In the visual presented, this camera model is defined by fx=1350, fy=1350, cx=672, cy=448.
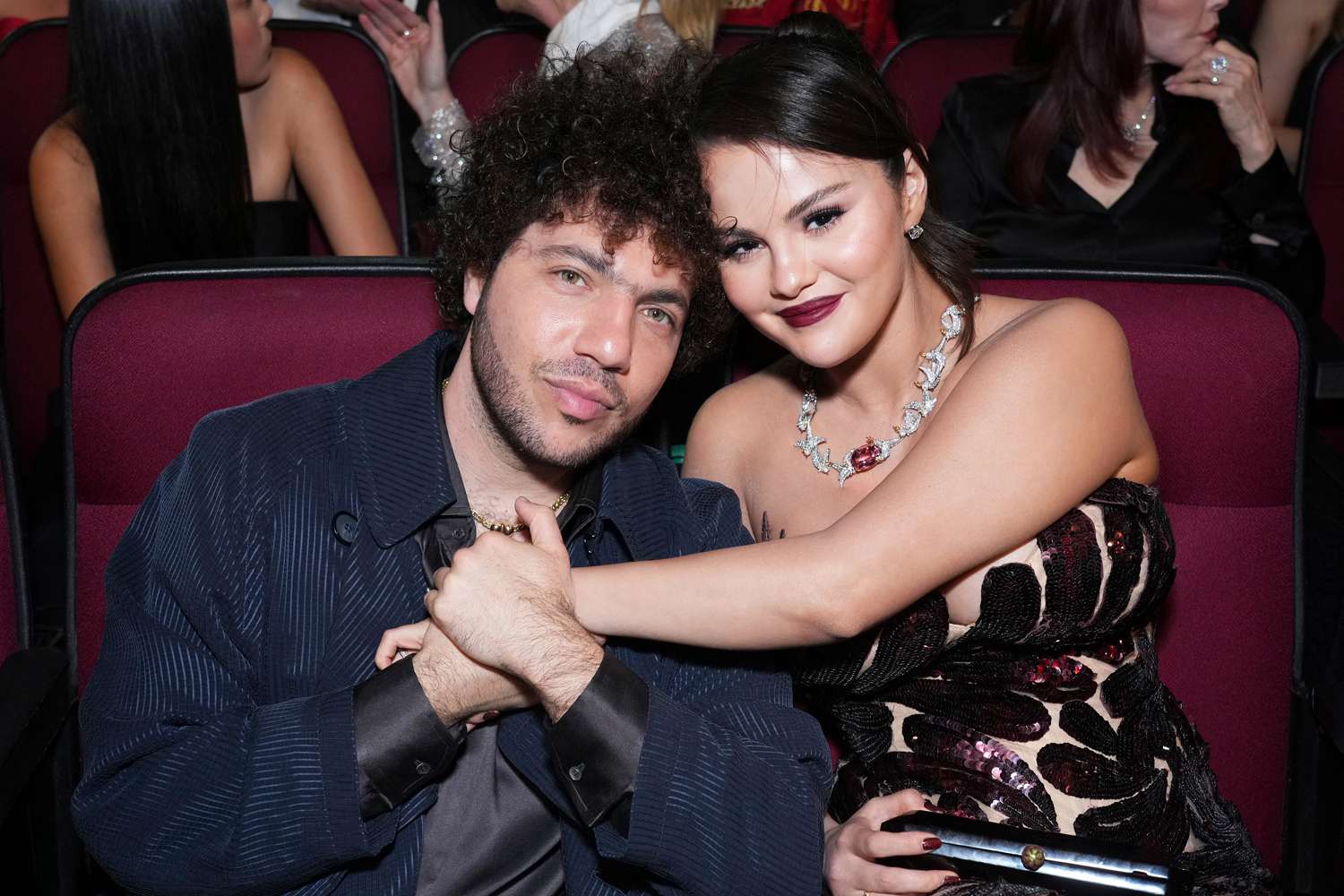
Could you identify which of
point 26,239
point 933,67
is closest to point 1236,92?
point 933,67

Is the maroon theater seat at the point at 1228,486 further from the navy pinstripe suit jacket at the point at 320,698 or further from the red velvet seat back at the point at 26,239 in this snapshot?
the red velvet seat back at the point at 26,239

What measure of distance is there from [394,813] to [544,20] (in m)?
1.84

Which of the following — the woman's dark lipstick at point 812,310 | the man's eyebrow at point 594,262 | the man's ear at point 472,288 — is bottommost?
the woman's dark lipstick at point 812,310

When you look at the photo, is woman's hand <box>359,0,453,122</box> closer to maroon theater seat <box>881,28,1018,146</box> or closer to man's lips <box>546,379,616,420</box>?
maroon theater seat <box>881,28,1018,146</box>

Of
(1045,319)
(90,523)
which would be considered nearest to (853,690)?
(1045,319)

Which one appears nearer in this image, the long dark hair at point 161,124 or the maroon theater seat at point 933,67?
the long dark hair at point 161,124

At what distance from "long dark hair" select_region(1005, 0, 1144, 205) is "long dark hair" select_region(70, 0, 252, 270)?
143 cm

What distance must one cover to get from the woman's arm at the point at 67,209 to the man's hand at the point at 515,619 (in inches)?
55.1

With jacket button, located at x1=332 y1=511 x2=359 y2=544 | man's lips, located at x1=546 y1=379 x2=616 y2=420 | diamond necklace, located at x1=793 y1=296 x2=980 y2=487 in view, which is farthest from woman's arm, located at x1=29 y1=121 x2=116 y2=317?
diamond necklace, located at x1=793 y1=296 x2=980 y2=487

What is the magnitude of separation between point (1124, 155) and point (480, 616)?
1.69 meters

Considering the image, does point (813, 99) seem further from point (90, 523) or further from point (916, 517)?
point (90, 523)

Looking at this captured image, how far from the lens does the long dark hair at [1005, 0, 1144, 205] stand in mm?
2432

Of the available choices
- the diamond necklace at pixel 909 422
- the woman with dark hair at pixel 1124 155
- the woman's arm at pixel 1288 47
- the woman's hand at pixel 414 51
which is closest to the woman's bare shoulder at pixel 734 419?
the diamond necklace at pixel 909 422

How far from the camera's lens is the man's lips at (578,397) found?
145cm
